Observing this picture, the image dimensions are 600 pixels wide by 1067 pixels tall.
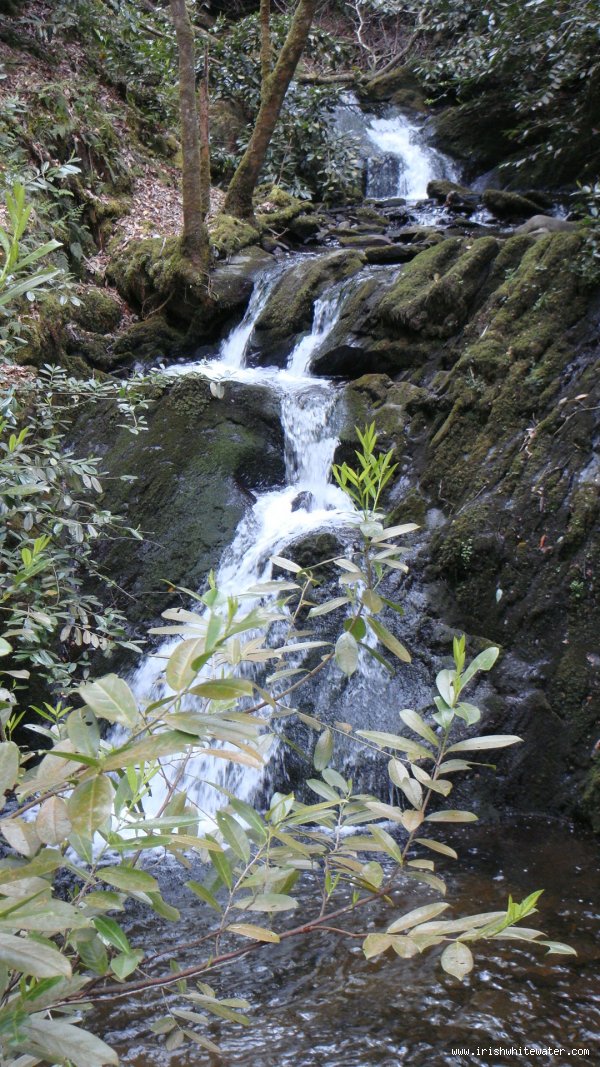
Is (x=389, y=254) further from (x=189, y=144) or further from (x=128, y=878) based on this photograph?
(x=128, y=878)

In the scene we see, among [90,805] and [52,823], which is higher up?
[90,805]

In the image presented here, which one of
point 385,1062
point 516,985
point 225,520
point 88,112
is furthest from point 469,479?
point 88,112

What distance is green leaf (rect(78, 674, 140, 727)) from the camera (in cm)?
105

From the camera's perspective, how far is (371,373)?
7.46 metres

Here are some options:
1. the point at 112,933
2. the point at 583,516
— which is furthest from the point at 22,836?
the point at 583,516

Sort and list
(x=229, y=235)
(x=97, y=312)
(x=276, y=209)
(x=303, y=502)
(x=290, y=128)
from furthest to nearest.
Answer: (x=290, y=128), (x=276, y=209), (x=229, y=235), (x=97, y=312), (x=303, y=502)

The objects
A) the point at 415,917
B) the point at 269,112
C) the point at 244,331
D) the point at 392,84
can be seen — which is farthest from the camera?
the point at 392,84

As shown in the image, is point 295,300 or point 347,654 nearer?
point 347,654

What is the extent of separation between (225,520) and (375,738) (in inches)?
199

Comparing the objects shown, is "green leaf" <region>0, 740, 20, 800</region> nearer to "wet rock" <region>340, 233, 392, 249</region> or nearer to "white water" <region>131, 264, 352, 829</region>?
"white water" <region>131, 264, 352, 829</region>

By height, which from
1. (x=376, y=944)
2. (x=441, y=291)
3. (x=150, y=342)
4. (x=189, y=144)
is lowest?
(x=376, y=944)

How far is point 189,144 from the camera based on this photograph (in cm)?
829

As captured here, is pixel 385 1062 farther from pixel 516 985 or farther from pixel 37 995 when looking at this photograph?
pixel 37 995

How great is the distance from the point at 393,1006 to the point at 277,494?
4785 millimetres
